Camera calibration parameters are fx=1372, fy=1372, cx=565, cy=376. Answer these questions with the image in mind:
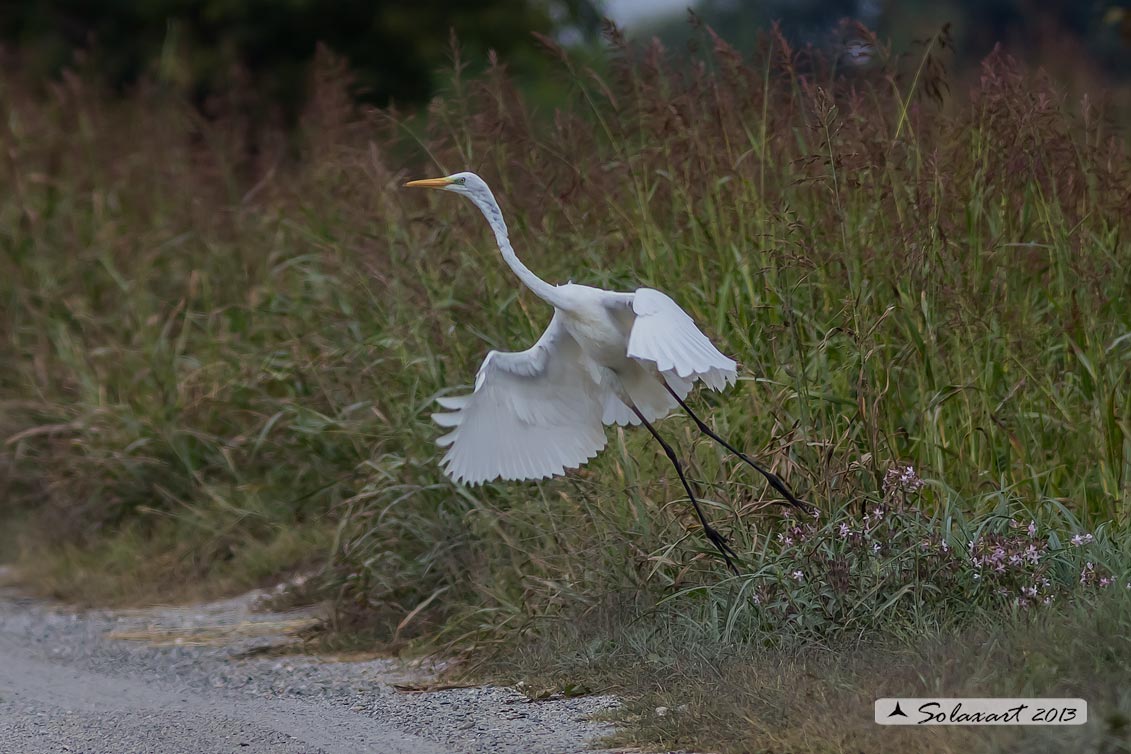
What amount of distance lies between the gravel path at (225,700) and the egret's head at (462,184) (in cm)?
170

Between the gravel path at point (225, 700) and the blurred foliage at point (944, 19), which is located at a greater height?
the blurred foliage at point (944, 19)

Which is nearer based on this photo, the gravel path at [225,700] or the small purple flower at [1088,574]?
the small purple flower at [1088,574]

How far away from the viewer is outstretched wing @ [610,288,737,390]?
3844 mm

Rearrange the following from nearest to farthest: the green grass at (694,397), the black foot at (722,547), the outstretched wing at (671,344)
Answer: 1. the outstretched wing at (671,344)
2. the green grass at (694,397)
3. the black foot at (722,547)

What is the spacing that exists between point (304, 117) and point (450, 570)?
3848 millimetres

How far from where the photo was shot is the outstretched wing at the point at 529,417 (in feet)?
15.9

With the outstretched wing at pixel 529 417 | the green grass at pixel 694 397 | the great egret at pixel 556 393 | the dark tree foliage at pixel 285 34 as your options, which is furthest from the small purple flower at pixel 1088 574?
the dark tree foliage at pixel 285 34

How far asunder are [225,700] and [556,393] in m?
1.59

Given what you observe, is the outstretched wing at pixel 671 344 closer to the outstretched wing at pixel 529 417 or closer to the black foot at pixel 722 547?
the black foot at pixel 722 547

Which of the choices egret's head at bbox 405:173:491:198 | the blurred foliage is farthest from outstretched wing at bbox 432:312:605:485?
the blurred foliage

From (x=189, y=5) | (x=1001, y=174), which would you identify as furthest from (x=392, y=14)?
(x=1001, y=174)

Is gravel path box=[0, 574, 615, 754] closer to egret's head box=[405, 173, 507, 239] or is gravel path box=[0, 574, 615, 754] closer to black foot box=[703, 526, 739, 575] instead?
black foot box=[703, 526, 739, 575]

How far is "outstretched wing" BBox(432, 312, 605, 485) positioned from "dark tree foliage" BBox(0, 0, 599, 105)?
379 inches

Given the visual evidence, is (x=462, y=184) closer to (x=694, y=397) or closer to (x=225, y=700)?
(x=694, y=397)
